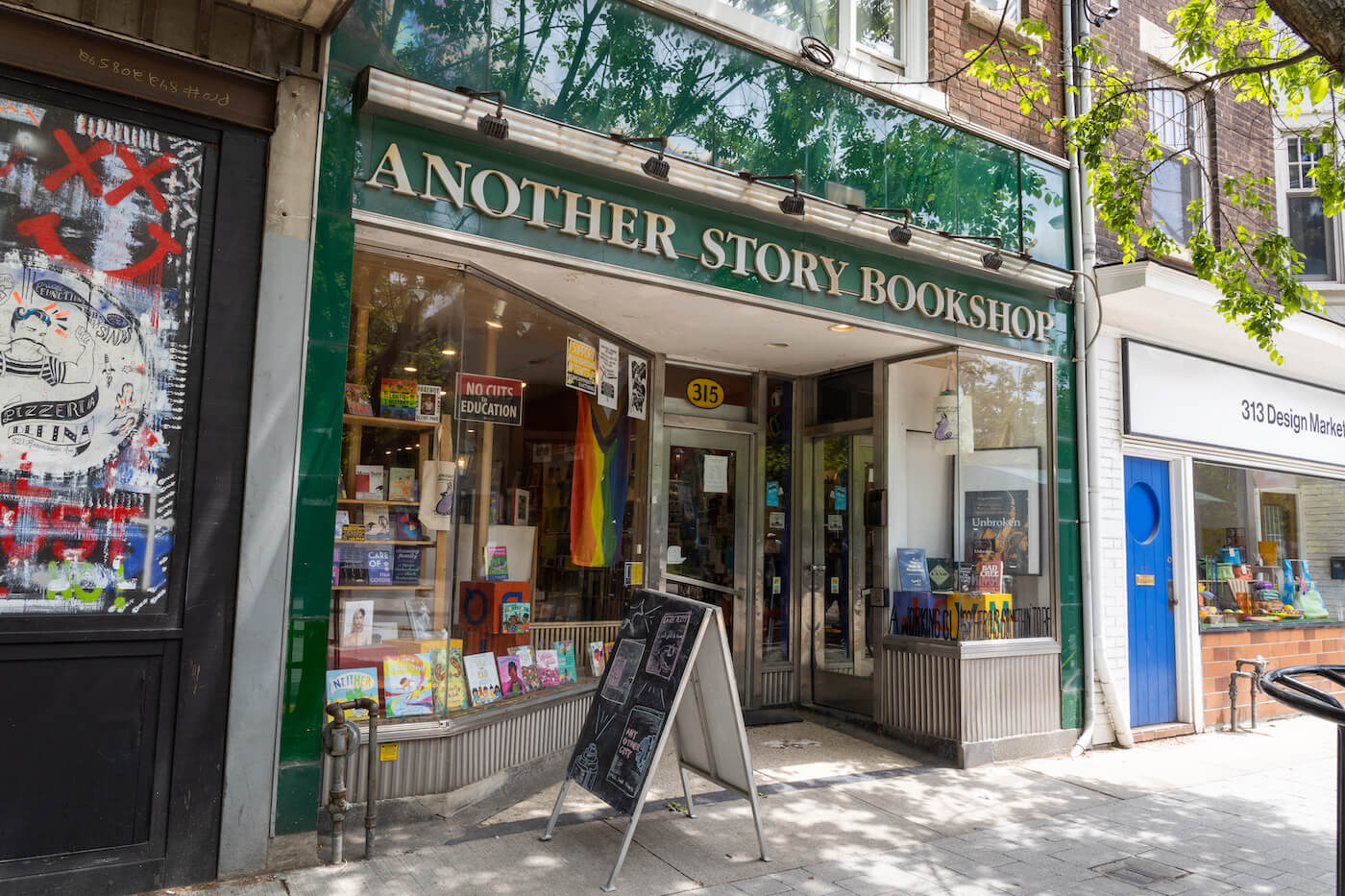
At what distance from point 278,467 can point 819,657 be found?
5450 millimetres

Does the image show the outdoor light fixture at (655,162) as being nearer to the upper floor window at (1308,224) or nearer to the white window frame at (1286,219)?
the white window frame at (1286,219)

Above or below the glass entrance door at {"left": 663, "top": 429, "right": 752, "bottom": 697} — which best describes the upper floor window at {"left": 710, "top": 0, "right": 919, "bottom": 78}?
above

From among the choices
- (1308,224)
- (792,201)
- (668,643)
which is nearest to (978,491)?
(792,201)

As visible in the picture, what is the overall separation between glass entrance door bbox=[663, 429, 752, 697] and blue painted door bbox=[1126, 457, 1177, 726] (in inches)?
134

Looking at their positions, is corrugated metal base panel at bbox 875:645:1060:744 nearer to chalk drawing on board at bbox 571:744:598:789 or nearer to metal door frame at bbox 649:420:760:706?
metal door frame at bbox 649:420:760:706

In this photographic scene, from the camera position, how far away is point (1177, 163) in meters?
9.29

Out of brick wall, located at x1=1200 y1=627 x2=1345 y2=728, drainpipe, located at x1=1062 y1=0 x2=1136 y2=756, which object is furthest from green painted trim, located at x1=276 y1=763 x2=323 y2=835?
brick wall, located at x1=1200 y1=627 x2=1345 y2=728

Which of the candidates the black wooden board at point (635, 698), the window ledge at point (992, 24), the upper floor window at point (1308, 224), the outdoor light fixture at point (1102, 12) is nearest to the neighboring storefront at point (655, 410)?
the black wooden board at point (635, 698)

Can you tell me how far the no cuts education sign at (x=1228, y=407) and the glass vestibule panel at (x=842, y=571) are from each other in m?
2.44

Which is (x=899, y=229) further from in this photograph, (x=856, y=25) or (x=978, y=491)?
(x=978, y=491)

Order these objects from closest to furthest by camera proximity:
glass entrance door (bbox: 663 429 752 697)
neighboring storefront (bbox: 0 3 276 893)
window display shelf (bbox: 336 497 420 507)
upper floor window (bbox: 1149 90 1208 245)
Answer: neighboring storefront (bbox: 0 3 276 893), window display shelf (bbox: 336 497 420 507), glass entrance door (bbox: 663 429 752 697), upper floor window (bbox: 1149 90 1208 245)

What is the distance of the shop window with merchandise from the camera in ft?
15.8

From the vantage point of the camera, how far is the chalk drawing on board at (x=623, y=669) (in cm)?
458

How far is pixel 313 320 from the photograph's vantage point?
4.34 meters
